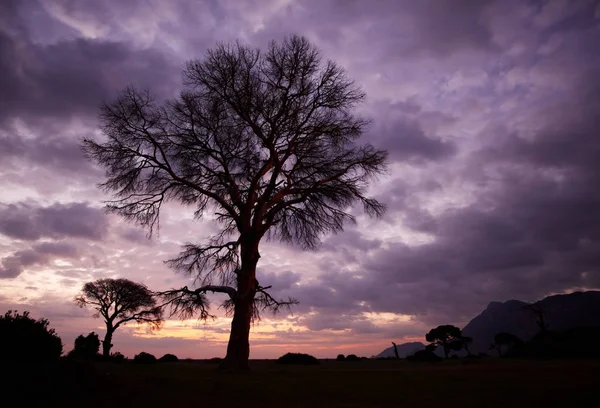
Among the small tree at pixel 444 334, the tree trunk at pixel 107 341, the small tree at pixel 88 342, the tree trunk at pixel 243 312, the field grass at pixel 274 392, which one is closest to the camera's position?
the field grass at pixel 274 392

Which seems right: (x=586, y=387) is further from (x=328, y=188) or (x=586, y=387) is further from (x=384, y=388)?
(x=328, y=188)

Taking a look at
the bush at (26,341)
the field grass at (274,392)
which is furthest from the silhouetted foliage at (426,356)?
the bush at (26,341)

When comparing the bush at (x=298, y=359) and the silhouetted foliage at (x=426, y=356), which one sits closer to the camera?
the bush at (x=298, y=359)

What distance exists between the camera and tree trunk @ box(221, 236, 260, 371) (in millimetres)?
12797

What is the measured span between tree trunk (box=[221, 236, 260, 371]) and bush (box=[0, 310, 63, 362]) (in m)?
4.91

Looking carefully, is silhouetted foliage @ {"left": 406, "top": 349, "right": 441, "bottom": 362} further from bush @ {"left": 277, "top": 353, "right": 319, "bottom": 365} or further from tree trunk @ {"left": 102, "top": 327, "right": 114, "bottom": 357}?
tree trunk @ {"left": 102, "top": 327, "right": 114, "bottom": 357}

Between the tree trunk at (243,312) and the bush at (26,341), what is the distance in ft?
16.1

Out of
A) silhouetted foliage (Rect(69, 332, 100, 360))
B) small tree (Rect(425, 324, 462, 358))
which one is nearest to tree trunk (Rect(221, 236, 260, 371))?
silhouetted foliage (Rect(69, 332, 100, 360))

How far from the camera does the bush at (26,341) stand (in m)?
9.45

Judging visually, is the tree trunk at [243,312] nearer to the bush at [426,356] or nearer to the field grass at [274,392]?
the field grass at [274,392]

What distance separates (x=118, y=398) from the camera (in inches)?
253

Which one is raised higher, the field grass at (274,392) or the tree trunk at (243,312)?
the tree trunk at (243,312)

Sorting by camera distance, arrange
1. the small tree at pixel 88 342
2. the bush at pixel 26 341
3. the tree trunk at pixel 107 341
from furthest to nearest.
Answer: the tree trunk at pixel 107 341 < the small tree at pixel 88 342 < the bush at pixel 26 341

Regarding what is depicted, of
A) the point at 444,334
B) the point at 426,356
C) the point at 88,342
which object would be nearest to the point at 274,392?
the point at 426,356
